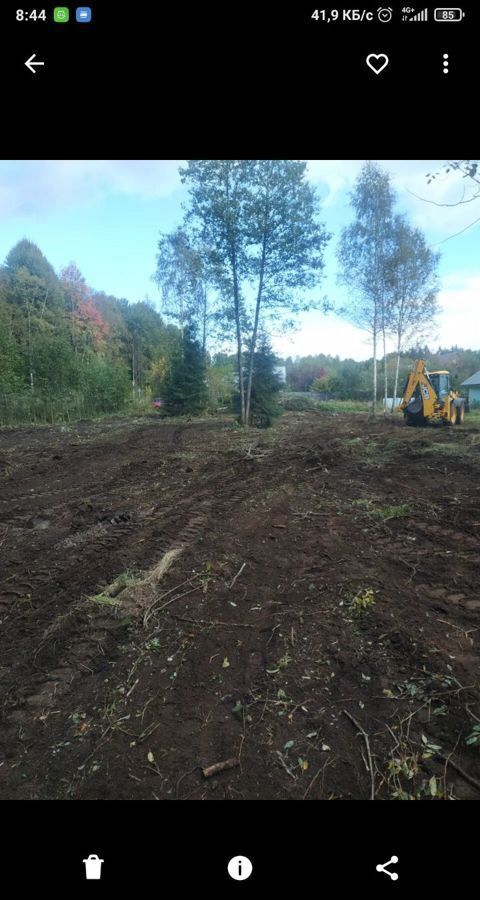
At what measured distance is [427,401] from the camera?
578 inches

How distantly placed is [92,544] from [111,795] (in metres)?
3.03

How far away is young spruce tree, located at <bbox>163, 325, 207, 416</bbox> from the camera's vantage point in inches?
805

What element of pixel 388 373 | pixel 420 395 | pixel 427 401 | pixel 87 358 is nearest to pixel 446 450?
pixel 427 401

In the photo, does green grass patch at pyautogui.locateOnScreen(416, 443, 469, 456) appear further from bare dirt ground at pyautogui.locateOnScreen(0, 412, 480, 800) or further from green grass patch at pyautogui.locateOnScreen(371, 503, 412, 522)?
green grass patch at pyautogui.locateOnScreen(371, 503, 412, 522)

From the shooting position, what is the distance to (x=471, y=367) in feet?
117
